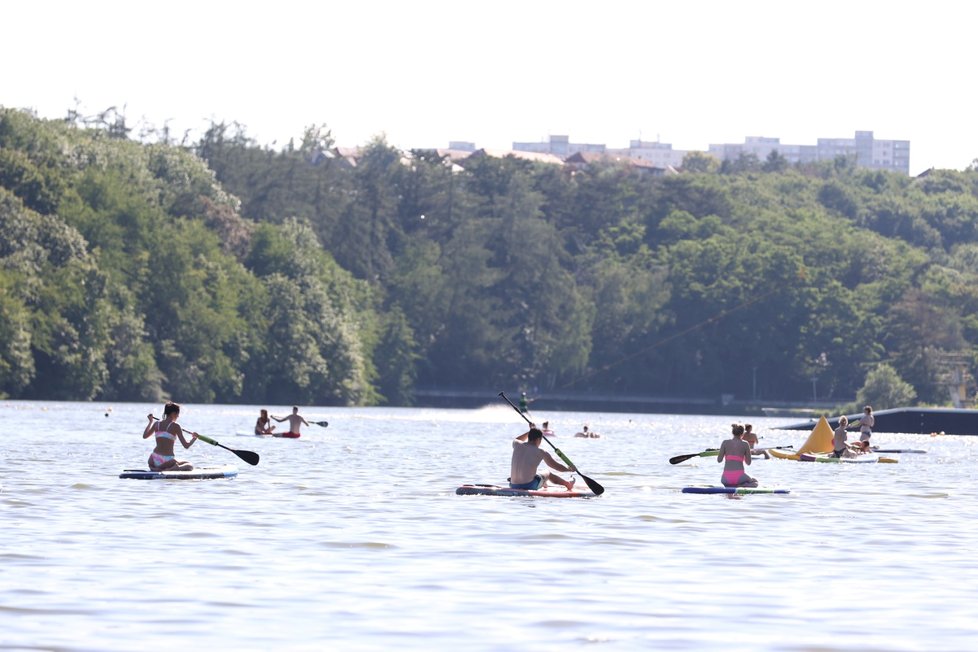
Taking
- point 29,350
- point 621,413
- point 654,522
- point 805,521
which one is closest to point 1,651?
point 654,522

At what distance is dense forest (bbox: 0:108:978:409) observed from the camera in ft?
389

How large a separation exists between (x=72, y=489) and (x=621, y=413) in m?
128

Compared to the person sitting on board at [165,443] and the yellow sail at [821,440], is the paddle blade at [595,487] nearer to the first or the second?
the person sitting on board at [165,443]

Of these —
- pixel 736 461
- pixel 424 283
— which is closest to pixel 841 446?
pixel 736 461

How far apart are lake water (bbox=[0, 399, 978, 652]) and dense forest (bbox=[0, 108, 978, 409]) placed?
236 feet

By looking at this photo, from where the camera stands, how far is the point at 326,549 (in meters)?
26.0

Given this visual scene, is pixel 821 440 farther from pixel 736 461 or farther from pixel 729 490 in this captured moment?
pixel 729 490

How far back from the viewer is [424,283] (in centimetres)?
16975


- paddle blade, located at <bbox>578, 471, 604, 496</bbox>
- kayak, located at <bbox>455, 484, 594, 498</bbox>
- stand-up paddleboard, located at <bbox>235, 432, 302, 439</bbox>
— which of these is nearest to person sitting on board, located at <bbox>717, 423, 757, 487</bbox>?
paddle blade, located at <bbox>578, 471, 604, 496</bbox>

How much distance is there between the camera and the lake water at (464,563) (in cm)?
1844

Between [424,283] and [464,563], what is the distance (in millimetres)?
145528

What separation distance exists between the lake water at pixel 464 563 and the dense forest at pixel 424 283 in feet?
236

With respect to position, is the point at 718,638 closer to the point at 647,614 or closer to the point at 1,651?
the point at 647,614

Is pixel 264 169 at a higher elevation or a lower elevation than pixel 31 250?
higher
